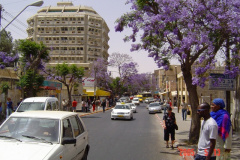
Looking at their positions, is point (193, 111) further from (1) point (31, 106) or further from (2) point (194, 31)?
(1) point (31, 106)

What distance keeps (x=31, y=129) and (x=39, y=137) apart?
30 centimetres

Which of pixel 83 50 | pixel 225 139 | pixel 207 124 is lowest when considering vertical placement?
pixel 225 139

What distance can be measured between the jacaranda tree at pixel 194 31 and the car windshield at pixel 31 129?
695 cm

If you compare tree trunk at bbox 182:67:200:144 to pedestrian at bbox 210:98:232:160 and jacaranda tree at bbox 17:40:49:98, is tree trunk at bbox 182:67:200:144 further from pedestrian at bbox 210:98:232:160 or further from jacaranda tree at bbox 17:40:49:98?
jacaranda tree at bbox 17:40:49:98

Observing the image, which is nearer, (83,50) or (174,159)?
(174,159)

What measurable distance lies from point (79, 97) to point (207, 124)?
1308 inches

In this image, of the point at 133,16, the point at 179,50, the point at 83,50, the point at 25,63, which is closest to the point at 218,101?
the point at 179,50

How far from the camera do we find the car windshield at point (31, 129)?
18.0ft

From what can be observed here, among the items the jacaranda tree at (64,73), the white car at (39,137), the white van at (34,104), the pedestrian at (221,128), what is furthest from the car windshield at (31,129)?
the jacaranda tree at (64,73)

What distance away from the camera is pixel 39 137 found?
5.54 m

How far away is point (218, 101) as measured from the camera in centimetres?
583

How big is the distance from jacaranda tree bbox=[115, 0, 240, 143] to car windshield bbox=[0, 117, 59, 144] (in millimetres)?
6951

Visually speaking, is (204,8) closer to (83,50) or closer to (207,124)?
(207,124)

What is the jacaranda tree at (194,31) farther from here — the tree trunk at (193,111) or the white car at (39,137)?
the white car at (39,137)
